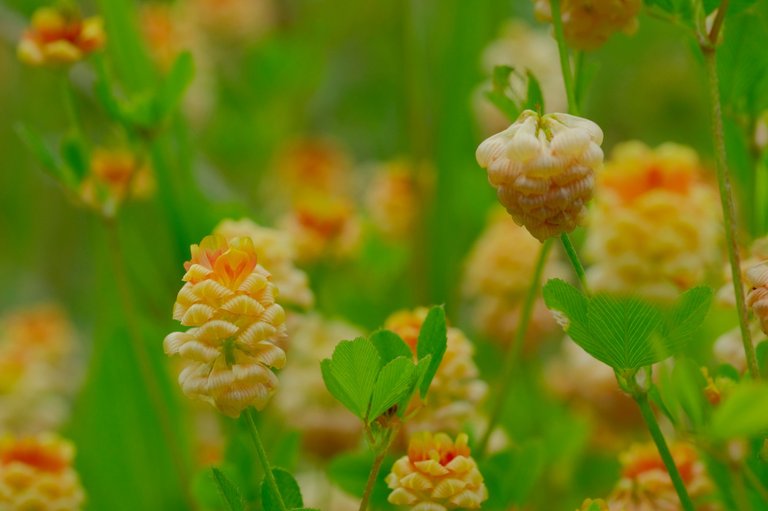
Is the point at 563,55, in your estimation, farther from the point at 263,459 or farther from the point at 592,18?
the point at 263,459

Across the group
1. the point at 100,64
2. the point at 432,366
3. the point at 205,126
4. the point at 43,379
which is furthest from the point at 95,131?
the point at 432,366

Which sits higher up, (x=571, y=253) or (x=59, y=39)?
(x=59, y=39)

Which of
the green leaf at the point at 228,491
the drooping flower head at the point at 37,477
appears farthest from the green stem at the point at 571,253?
the drooping flower head at the point at 37,477

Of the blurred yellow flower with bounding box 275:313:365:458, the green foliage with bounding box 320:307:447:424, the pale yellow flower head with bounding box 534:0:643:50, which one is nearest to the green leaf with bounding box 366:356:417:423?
the green foliage with bounding box 320:307:447:424

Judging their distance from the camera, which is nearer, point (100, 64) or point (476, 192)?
point (100, 64)

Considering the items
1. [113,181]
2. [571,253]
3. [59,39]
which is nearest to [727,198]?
[571,253]

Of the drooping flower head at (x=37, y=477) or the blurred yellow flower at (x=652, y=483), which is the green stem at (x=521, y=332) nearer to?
the blurred yellow flower at (x=652, y=483)

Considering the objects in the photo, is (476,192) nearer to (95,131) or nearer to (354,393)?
(354,393)

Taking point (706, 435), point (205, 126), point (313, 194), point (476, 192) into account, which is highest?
point (205, 126)
